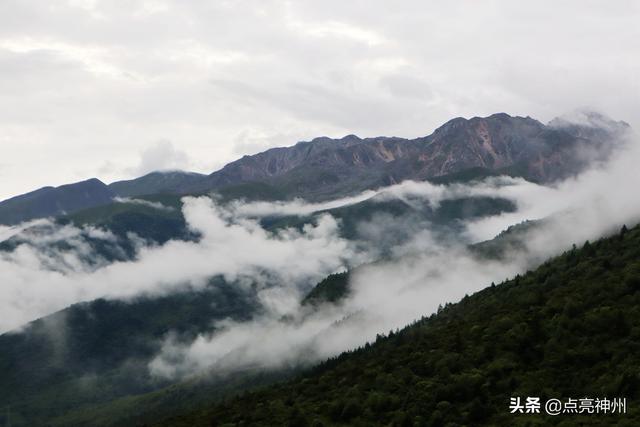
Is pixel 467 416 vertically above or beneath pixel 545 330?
beneath

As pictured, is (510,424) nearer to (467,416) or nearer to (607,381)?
(467,416)

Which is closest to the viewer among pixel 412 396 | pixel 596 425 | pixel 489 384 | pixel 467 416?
pixel 596 425

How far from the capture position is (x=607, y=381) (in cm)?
15438

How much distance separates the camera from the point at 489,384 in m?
178

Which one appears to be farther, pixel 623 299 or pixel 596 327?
pixel 623 299

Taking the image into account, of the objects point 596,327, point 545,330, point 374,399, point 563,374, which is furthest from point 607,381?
point 374,399

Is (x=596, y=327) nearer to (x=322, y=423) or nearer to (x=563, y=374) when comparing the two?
(x=563, y=374)

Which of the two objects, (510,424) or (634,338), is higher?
(634,338)

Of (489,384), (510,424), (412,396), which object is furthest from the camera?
(412,396)

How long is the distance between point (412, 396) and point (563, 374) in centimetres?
4321

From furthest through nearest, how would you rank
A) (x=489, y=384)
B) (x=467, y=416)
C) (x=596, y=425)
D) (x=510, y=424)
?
(x=489, y=384), (x=467, y=416), (x=510, y=424), (x=596, y=425)

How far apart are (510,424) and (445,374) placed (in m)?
46.5

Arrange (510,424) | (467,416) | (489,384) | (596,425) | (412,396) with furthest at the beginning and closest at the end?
1. (412,396)
2. (489,384)
3. (467,416)
4. (510,424)
5. (596,425)

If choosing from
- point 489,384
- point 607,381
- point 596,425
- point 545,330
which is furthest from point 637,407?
point 545,330
